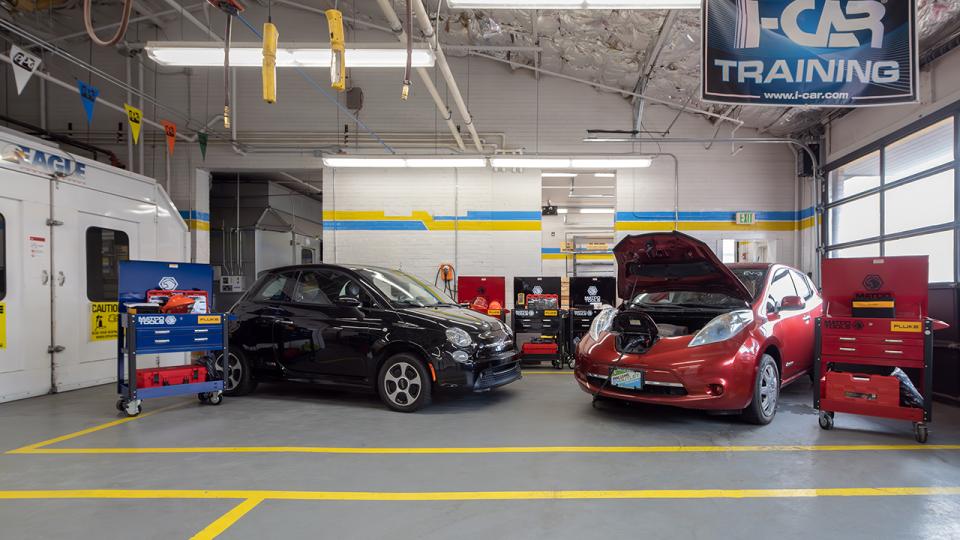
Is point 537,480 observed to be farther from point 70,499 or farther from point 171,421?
point 171,421

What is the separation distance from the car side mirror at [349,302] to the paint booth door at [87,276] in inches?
143

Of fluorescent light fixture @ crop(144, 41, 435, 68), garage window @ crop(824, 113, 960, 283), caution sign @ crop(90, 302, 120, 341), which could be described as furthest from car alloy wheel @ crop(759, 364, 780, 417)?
caution sign @ crop(90, 302, 120, 341)

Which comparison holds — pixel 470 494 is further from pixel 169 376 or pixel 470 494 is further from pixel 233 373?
pixel 233 373

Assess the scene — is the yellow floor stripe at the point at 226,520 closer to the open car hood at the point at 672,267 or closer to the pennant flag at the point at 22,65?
the open car hood at the point at 672,267

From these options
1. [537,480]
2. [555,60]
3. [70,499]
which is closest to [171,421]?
[70,499]

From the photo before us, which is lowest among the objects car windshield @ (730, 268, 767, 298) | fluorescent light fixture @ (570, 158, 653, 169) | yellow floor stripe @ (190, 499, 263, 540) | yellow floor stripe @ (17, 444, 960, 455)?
yellow floor stripe @ (17, 444, 960, 455)

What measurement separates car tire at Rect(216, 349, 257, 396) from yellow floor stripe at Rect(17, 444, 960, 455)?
73.0 inches

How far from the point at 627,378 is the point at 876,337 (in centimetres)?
198

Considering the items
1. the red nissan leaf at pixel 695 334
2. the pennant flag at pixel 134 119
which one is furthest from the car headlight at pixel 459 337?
the pennant flag at pixel 134 119

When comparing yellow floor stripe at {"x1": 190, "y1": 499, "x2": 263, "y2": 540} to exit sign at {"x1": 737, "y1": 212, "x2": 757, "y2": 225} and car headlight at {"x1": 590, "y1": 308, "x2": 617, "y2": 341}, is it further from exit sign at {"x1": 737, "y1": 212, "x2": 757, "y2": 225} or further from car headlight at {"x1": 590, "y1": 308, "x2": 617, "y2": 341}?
exit sign at {"x1": 737, "y1": 212, "x2": 757, "y2": 225}

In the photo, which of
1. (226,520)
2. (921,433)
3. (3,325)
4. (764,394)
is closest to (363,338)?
(226,520)

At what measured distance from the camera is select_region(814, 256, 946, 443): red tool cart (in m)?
3.96

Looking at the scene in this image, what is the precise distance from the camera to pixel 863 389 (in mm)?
4125

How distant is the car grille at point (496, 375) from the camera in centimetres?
500
